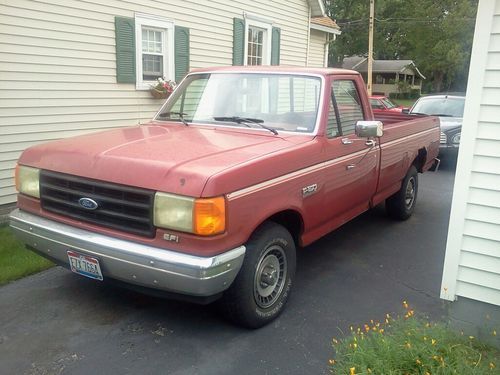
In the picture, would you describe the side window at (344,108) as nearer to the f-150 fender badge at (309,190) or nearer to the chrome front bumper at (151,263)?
the f-150 fender badge at (309,190)

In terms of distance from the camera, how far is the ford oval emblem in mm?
3271

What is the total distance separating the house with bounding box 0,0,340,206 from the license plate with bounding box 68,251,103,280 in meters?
3.88

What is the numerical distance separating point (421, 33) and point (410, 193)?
150 feet

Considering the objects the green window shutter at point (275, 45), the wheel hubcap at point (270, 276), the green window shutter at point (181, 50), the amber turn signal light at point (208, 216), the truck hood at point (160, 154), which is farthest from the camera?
the green window shutter at point (275, 45)

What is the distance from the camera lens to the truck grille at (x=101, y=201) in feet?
10.2

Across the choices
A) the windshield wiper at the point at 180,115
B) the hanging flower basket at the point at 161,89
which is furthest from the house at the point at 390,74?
the windshield wiper at the point at 180,115

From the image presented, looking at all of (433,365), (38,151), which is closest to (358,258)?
(433,365)

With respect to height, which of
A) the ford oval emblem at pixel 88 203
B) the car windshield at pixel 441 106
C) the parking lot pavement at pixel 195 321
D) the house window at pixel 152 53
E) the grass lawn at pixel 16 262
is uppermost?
the house window at pixel 152 53

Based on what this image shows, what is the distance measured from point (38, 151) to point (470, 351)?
3.31 meters

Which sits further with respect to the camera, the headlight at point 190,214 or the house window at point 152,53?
the house window at point 152,53

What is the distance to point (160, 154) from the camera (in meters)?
3.30

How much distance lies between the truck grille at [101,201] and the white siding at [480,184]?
2.13 metres

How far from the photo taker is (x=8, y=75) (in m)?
6.45

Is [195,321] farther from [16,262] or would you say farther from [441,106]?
[441,106]
